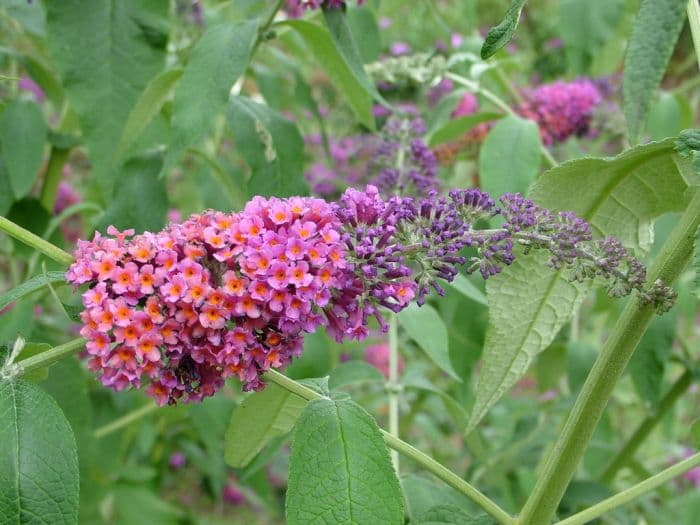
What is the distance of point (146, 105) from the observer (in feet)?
Result: 4.42

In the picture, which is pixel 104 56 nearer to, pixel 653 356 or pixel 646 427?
pixel 653 356

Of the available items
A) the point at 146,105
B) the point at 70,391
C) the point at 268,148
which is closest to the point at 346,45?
the point at 268,148

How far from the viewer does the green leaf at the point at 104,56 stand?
1.37m

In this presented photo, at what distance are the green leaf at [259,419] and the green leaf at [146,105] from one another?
49 cm

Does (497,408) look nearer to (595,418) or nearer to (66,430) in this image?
(595,418)

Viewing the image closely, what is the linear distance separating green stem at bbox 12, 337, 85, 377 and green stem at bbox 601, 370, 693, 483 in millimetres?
1344

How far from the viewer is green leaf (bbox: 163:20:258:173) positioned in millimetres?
1249

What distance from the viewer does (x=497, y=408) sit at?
2643 millimetres

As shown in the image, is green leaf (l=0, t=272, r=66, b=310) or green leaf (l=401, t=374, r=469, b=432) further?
green leaf (l=401, t=374, r=469, b=432)

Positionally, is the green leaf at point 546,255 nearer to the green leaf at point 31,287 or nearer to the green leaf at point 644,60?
the green leaf at point 644,60

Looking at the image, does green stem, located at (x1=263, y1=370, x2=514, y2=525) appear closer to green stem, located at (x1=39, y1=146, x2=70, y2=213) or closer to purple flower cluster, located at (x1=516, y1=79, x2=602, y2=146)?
green stem, located at (x1=39, y1=146, x2=70, y2=213)

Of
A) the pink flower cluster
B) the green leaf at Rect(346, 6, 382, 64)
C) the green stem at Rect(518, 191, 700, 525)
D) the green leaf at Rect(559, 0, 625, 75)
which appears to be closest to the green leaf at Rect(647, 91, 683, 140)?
the green leaf at Rect(559, 0, 625, 75)

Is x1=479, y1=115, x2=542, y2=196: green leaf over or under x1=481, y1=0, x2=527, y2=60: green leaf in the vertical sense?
under

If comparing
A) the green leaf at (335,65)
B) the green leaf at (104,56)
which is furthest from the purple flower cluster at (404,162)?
the green leaf at (104,56)
